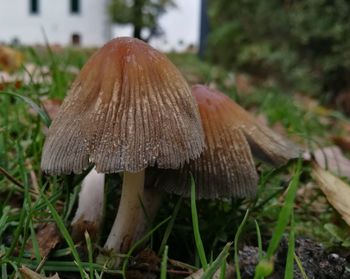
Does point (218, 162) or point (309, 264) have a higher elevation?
point (218, 162)

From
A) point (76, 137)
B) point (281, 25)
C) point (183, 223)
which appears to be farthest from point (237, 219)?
point (281, 25)

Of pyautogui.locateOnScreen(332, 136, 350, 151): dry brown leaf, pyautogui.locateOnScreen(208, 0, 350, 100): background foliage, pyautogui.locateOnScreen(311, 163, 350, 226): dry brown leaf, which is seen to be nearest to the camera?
pyautogui.locateOnScreen(311, 163, 350, 226): dry brown leaf

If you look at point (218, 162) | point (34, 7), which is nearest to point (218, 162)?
point (218, 162)

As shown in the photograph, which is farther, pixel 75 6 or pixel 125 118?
pixel 75 6

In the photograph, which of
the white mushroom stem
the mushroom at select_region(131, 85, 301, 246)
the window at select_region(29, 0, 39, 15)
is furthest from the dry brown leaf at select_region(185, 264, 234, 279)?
the window at select_region(29, 0, 39, 15)

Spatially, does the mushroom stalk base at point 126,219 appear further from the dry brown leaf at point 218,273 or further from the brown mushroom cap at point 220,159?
the dry brown leaf at point 218,273

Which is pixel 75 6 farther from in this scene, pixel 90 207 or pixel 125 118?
pixel 125 118

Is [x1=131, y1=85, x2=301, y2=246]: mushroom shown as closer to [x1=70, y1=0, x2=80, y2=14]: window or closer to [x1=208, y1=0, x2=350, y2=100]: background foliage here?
[x1=208, y1=0, x2=350, y2=100]: background foliage

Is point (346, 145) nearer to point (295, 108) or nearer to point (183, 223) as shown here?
point (295, 108)
